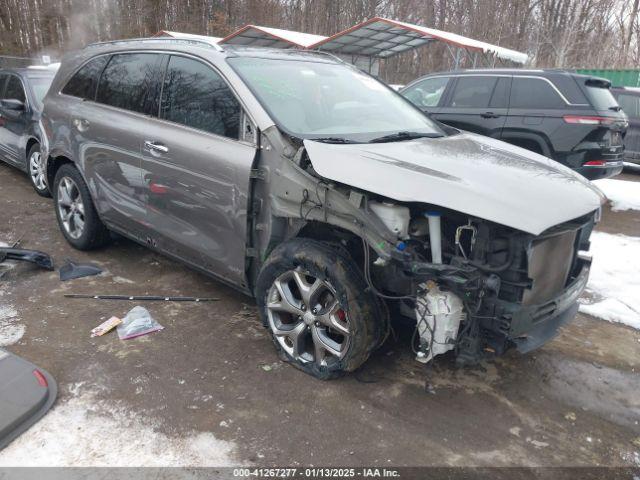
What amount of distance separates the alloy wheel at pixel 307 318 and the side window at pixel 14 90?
5595 millimetres

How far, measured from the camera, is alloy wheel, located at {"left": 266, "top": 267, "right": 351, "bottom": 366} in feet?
9.32

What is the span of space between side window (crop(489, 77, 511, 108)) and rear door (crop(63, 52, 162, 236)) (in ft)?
16.4

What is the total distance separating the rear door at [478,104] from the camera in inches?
277

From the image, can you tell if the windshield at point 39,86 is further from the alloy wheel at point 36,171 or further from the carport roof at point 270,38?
the carport roof at point 270,38

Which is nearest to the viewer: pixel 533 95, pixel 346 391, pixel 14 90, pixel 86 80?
pixel 346 391

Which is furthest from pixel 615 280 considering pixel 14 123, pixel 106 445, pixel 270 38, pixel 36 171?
pixel 270 38

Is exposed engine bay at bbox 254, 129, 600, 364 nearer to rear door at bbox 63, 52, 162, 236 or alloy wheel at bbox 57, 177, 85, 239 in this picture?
rear door at bbox 63, 52, 162, 236

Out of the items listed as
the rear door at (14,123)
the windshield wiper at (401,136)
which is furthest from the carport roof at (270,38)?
the windshield wiper at (401,136)

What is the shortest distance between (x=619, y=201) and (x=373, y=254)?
6543 millimetres

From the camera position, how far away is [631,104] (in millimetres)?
10344

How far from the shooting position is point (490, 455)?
2.48 metres

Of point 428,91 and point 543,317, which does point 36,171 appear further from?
point 543,317

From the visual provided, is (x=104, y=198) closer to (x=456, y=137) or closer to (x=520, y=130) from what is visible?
(x=456, y=137)

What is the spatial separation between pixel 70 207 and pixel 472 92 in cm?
563
